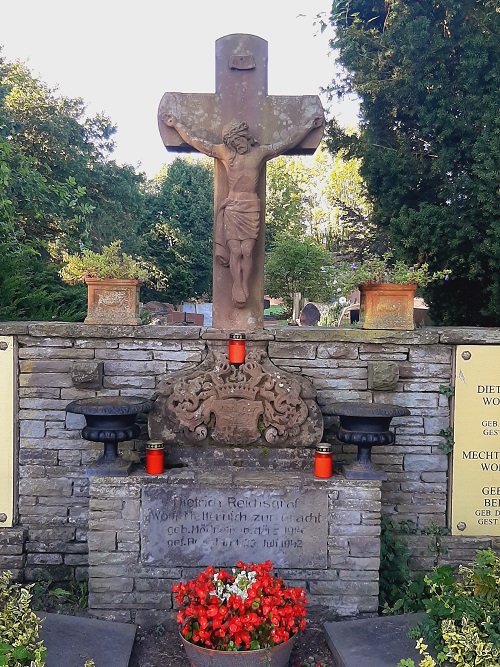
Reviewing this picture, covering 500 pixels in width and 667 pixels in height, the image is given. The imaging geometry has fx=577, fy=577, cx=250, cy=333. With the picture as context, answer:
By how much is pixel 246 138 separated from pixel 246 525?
2535 mm

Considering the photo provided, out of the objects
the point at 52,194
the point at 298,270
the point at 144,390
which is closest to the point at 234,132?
the point at 144,390

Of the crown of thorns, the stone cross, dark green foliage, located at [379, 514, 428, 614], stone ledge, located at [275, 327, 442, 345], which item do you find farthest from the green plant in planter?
dark green foliage, located at [379, 514, 428, 614]

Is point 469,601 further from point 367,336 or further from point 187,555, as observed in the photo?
point 367,336

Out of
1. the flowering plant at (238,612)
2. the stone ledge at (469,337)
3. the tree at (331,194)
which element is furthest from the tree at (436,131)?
the tree at (331,194)

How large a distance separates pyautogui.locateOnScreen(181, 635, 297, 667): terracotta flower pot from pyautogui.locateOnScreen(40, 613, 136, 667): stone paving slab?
375mm

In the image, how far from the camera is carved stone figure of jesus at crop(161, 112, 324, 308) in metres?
3.92

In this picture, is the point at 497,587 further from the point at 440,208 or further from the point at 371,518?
the point at 440,208

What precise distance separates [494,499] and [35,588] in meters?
3.20

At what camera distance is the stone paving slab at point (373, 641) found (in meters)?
2.90

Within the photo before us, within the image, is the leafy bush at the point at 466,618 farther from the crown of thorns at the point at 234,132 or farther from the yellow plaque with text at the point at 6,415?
the crown of thorns at the point at 234,132

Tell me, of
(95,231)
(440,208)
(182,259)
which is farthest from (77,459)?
(182,259)

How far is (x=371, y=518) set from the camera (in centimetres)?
355

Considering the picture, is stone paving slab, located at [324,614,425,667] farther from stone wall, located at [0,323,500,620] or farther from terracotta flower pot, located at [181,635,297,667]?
stone wall, located at [0,323,500,620]

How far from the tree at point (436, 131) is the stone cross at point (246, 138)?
118 inches
